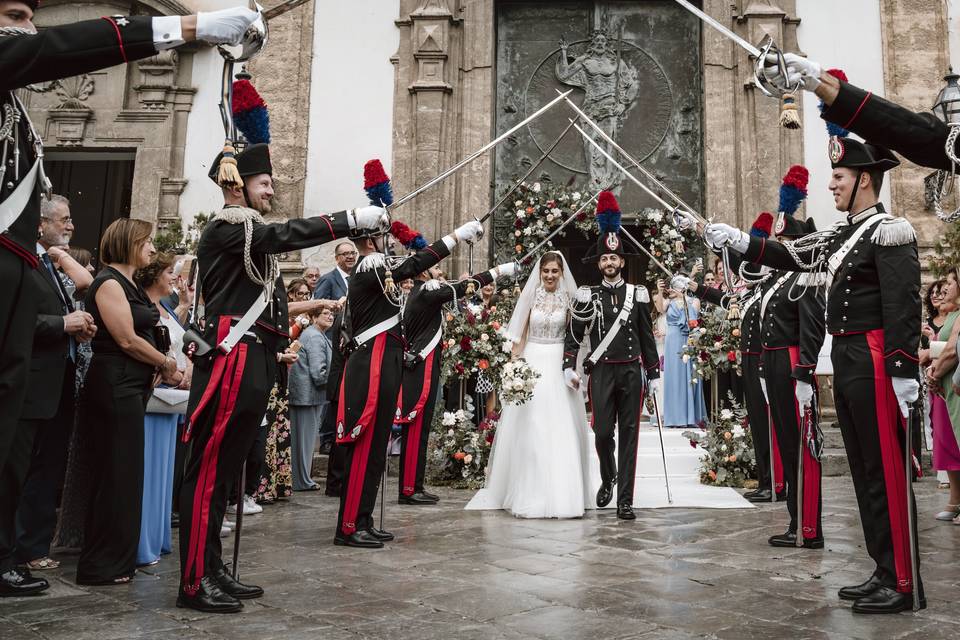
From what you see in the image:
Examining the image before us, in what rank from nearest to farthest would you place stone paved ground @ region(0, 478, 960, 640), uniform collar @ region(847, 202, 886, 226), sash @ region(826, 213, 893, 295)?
stone paved ground @ region(0, 478, 960, 640) < sash @ region(826, 213, 893, 295) < uniform collar @ region(847, 202, 886, 226)

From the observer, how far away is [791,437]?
5578 millimetres

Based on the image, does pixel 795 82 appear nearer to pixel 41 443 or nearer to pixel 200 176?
pixel 41 443

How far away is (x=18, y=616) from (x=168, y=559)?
4.44 feet

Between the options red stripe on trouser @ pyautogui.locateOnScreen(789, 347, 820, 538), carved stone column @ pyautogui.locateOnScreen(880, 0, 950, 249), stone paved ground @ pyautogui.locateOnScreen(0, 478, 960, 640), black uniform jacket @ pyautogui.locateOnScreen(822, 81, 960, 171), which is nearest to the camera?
black uniform jacket @ pyautogui.locateOnScreen(822, 81, 960, 171)

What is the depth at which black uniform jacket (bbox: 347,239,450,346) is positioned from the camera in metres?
5.45

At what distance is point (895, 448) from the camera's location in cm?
379

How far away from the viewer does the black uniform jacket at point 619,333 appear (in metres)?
6.75

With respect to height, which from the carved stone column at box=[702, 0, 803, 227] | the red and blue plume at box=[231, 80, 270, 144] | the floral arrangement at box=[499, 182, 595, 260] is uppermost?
the carved stone column at box=[702, 0, 803, 227]

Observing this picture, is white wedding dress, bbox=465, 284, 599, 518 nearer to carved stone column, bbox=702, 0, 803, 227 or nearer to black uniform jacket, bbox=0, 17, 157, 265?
black uniform jacket, bbox=0, 17, 157, 265

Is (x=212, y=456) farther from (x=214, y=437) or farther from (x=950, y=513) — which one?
(x=950, y=513)

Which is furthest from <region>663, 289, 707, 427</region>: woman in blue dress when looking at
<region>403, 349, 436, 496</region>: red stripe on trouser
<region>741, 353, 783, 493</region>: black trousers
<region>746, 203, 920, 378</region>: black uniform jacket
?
<region>746, 203, 920, 378</region>: black uniform jacket

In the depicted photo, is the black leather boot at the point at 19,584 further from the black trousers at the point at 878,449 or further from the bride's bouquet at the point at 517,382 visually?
the black trousers at the point at 878,449

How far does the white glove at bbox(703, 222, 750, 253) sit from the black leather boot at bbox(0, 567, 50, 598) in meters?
3.94

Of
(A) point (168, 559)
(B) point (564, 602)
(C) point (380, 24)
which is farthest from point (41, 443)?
(C) point (380, 24)
